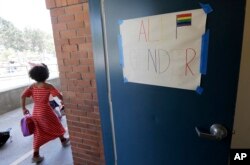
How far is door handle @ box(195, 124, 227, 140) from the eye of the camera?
3.21 ft

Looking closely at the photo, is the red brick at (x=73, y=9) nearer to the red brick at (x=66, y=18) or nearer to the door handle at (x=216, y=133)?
the red brick at (x=66, y=18)

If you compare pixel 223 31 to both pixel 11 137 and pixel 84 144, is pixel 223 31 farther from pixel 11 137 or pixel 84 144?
pixel 11 137

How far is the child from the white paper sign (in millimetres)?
1595

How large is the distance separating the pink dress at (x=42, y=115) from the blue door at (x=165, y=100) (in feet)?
4.78

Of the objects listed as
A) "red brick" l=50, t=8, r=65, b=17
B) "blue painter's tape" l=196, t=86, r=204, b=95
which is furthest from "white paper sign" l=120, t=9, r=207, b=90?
"red brick" l=50, t=8, r=65, b=17

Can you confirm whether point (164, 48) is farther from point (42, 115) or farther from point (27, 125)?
point (27, 125)

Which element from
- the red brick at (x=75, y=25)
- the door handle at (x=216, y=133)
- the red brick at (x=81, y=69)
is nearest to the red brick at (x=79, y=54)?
the red brick at (x=81, y=69)

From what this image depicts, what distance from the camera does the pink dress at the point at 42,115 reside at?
8.45 feet

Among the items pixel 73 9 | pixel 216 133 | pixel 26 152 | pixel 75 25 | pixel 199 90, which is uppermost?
pixel 73 9

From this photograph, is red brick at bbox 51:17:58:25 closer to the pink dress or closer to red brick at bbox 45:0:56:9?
red brick at bbox 45:0:56:9

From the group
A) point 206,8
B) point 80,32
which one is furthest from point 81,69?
point 206,8

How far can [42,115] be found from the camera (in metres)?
2.66

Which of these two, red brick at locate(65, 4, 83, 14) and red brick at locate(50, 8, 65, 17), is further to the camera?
red brick at locate(50, 8, 65, 17)

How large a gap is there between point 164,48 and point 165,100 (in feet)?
1.04
